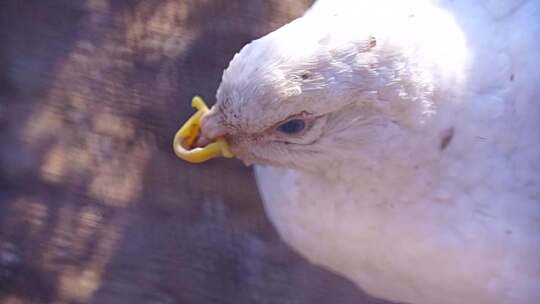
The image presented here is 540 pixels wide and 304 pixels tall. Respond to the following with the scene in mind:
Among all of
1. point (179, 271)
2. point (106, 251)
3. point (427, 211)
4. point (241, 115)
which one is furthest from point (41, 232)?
point (427, 211)

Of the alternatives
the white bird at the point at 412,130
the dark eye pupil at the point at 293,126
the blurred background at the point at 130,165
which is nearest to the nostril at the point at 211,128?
the white bird at the point at 412,130

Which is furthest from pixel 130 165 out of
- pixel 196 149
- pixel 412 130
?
pixel 412 130

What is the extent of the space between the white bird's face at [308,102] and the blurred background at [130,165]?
0.65 metres

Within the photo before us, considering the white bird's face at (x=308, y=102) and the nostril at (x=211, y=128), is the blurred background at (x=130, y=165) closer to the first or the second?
the nostril at (x=211, y=128)

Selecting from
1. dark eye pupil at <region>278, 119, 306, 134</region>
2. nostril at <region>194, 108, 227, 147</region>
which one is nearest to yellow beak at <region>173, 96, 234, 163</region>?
nostril at <region>194, 108, 227, 147</region>

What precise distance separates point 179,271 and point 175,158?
0.31 m

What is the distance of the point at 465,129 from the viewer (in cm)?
150

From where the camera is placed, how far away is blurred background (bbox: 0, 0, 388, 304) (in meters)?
2.11

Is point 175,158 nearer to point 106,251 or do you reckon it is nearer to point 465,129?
point 106,251

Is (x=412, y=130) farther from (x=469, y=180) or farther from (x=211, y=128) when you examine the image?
(x=211, y=128)

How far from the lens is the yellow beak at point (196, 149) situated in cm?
157

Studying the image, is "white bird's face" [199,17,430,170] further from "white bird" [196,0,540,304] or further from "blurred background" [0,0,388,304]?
"blurred background" [0,0,388,304]

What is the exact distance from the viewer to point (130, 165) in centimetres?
214

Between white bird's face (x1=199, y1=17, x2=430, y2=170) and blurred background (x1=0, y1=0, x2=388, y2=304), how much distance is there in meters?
0.65
